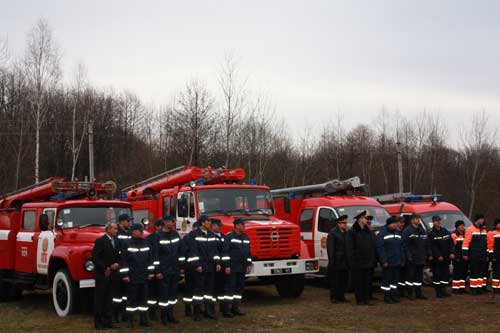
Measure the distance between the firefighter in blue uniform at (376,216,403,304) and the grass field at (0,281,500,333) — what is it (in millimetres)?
305

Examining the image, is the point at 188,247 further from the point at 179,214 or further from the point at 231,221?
the point at 179,214

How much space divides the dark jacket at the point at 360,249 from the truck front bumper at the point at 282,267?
854mm

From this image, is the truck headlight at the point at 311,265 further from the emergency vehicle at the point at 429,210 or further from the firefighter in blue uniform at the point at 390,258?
the emergency vehicle at the point at 429,210

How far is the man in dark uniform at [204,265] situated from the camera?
1074 cm

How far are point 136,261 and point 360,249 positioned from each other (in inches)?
198

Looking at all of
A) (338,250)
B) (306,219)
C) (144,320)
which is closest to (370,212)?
(306,219)

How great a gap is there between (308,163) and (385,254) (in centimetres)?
2902

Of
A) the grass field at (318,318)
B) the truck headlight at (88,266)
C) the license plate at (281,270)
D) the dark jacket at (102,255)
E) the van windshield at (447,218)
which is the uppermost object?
the van windshield at (447,218)

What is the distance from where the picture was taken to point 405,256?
522 inches

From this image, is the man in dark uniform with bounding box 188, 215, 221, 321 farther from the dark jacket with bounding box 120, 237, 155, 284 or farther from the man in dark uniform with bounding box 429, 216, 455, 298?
the man in dark uniform with bounding box 429, 216, 455, 298

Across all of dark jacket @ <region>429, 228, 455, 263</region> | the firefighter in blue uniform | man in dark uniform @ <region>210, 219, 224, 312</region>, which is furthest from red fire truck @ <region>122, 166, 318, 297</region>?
dark jacket @ <region>429, 228, 455, 263</region>

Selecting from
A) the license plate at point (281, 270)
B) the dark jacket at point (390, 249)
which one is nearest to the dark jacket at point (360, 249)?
the dark jacket at point (390, 249)

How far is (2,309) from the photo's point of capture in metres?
12.9

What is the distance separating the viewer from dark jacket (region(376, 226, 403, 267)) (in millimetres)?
12938
